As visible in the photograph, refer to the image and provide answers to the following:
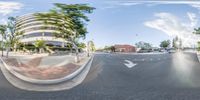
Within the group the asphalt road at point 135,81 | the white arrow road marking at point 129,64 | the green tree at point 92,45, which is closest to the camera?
the green tree at point 92,45

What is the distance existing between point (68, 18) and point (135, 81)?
0.66 metres

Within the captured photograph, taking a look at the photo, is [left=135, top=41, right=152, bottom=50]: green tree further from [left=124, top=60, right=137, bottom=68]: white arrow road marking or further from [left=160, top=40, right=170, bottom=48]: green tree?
[left=124, top=60, right=137, bottom=68]: white arrow road marking

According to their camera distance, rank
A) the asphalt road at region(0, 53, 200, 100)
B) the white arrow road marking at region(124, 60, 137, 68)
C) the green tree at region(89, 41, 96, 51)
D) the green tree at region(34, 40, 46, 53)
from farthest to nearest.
Answer: the white arrow road marking at region(124, 60, 137, 68) < the asphalt road at region(0, 53, 200, 100) < the green tree at region(89, 41, 96, 51) < the green tree at region(34, 40, 46, 53)

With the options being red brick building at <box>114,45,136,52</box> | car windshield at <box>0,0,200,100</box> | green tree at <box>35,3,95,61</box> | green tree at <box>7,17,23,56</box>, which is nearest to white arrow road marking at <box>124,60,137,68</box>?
car windshield at <box>0,0,200,100</box>

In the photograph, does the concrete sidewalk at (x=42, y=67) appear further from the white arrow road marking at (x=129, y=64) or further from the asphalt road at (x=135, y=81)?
the white arrow road marking at (x=129, y=64)

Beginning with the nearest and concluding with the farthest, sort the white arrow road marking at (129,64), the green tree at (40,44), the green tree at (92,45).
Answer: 1. the green tree at (40,44)
2. the green tree at (92,45)
3. the white arrow road marking at (129,64)

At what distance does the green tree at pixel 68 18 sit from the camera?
2.12 m

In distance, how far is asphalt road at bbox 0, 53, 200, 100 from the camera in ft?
7.64

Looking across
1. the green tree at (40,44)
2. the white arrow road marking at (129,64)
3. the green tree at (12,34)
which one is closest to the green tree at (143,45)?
the white arrow road marking at (129,64)

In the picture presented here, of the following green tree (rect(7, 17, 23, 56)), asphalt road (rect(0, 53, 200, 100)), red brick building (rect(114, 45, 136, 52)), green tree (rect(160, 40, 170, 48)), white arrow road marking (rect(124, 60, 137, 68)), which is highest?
green tree (rect(7, 17, 23, 56))

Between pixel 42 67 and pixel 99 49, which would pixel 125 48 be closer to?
pixel 99 49

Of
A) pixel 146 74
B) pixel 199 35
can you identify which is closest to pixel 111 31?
pixel 146 74

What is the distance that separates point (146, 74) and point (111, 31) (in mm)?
443

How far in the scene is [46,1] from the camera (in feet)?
7.06
